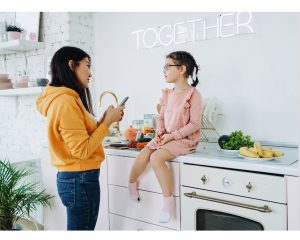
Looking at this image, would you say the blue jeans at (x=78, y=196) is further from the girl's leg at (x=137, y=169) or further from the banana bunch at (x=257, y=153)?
the banana bunch at (x=257, y=153)

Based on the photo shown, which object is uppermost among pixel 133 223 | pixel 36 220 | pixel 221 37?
pixel 221 37

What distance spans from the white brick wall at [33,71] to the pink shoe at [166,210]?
1441mm

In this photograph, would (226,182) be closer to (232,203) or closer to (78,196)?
(232,203)

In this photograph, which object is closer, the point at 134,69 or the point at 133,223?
the point at 133,223

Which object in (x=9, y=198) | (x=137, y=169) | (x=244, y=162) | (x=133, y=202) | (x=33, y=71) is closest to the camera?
(x=244, y=162)

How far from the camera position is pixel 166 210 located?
1887mm

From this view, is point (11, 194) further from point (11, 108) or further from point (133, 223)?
point (11, 108)

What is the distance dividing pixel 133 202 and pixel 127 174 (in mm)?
188

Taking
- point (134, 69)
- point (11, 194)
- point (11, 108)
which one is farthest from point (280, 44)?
point (11, 108)

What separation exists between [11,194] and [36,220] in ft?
2.45

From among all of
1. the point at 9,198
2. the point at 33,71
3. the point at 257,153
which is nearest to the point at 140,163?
the point at 257,153

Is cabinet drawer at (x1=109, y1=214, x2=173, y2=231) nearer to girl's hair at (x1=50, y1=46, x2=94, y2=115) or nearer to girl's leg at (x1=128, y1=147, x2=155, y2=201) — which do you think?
girl's leg at (x1=128, y1=147, x2=155, y2=201)

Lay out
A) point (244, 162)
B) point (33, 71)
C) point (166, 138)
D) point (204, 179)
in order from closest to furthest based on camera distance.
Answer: point (244, 162), point (204, 179), point (166, 138), point (33, 71)
